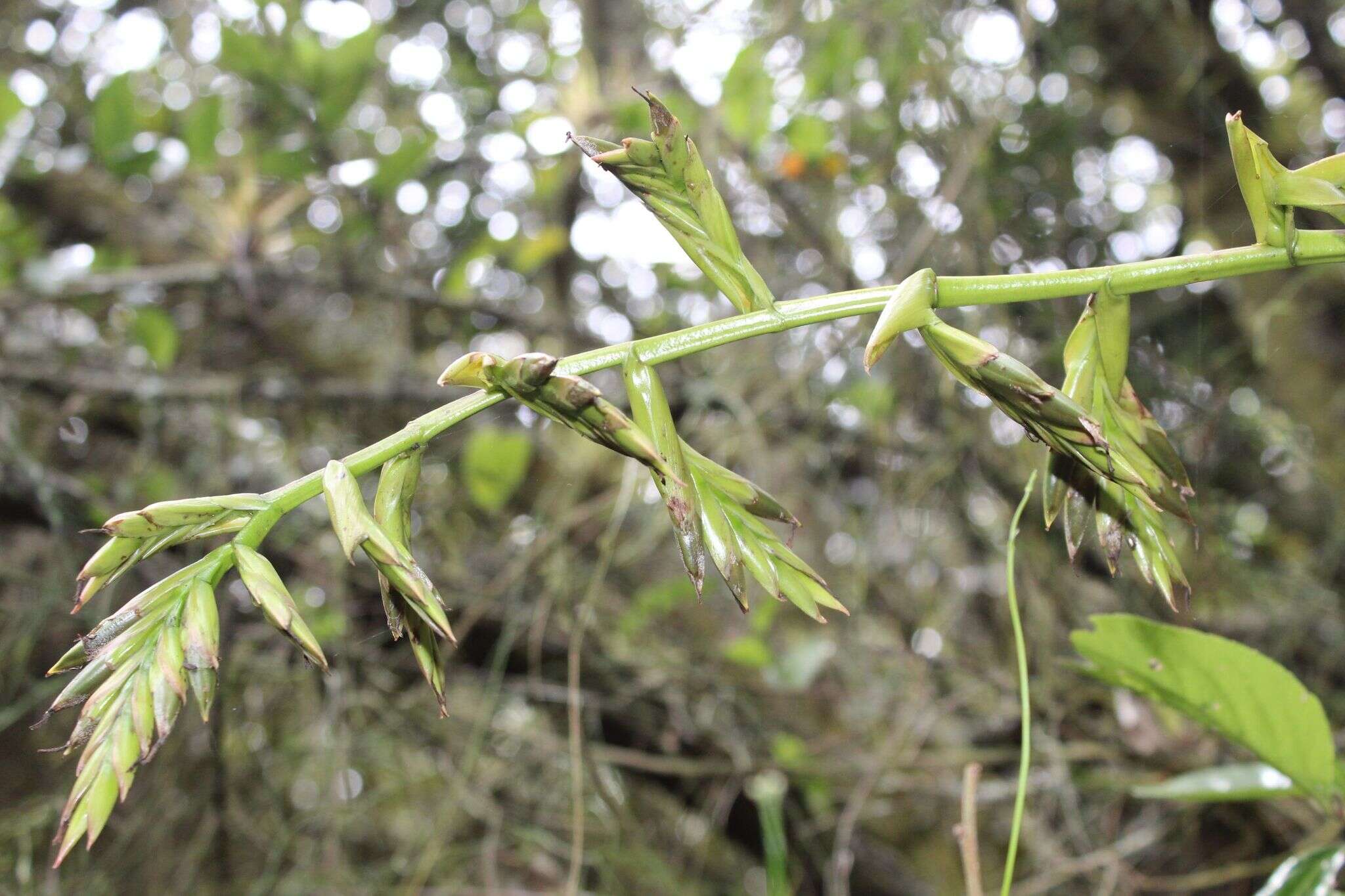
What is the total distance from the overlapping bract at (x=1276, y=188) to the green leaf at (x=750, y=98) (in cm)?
125

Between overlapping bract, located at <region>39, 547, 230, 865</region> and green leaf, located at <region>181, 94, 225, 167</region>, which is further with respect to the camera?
green leaf, located at <region>181, 94, 225, 167</region>

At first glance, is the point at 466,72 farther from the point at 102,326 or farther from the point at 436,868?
the point at 436,868

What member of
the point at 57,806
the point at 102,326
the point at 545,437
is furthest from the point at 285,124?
the point at 57,806

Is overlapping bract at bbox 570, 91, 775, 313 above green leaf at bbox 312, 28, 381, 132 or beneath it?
above

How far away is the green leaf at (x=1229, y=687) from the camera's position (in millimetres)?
615

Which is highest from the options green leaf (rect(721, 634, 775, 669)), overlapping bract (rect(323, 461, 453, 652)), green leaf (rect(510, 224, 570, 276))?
overlapping bract (rect(323, 461, 453, 652))

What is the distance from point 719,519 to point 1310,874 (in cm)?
54

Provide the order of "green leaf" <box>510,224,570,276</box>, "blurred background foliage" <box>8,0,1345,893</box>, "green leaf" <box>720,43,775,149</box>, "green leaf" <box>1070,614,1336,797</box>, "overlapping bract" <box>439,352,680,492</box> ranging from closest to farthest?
"overlapping bract" <box>439,352,680,492</box> → "green leaf" <box>1070,614,1336,797</box> → "blurred background foliage" <box>8,0,1345,893</box> → "green leaf" <box>720,43,775,149</box> → "green leaf" <box>510,224,570,276</box>

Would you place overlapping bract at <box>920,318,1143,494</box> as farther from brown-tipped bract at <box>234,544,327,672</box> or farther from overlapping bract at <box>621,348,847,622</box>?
brown-tipped bract at <box>234,544,327,672</box>

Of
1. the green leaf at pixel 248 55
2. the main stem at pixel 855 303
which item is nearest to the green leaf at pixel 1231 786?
the main stem at pixel 855 303

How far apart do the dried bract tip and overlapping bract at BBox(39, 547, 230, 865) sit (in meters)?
0.26

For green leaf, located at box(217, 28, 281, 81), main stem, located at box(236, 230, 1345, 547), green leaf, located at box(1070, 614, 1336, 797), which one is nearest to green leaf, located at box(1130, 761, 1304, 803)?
→ green leaf, located at box(1070, 614, 1336, 797)

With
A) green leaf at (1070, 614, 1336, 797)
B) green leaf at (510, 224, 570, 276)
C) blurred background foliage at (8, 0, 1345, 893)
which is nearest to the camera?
green leaf at (1070, 614, 1336, 797)

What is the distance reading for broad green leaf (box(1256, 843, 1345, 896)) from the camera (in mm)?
629
